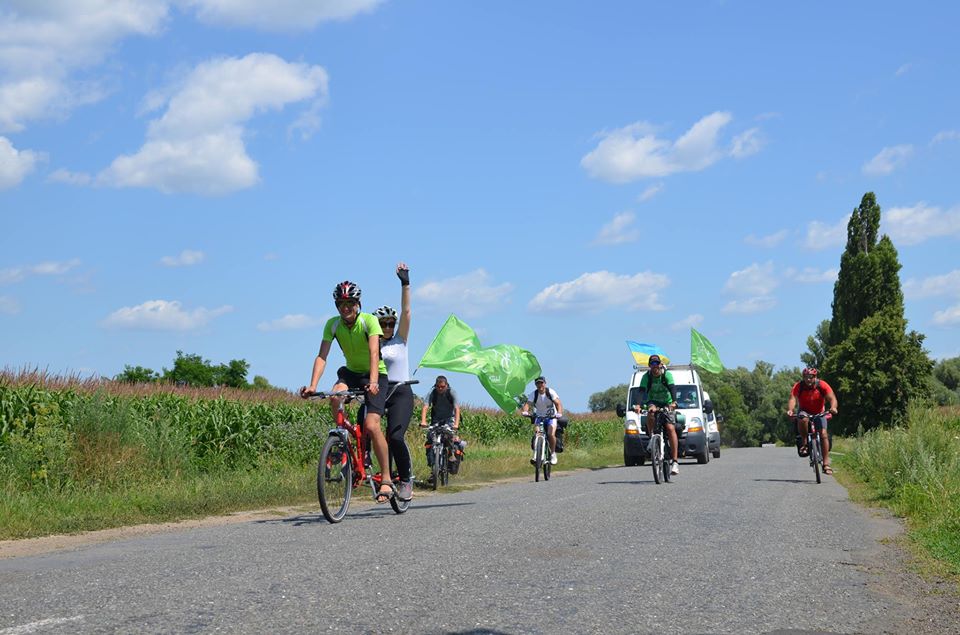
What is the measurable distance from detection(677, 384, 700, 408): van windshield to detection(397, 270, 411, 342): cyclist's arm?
18054 millimetres

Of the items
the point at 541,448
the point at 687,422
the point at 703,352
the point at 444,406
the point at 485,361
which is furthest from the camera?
the point at 703,352

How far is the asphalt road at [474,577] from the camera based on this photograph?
5238mm

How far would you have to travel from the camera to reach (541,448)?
62.3ft

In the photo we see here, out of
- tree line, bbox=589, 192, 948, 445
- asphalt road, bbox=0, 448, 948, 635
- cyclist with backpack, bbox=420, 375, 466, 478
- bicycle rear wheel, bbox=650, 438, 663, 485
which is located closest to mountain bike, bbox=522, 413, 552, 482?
cyclist with backpack, bbox=420, 375, 466, 478

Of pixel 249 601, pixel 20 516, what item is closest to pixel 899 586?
pixel 249 601

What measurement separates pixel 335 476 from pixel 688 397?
19.1 m

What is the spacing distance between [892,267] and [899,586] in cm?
7427

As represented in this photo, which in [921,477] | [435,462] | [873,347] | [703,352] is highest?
[873,347]

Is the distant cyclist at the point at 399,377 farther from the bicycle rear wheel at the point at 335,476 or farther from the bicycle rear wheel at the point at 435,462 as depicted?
the bicycle rear wheel at the point at 435,462

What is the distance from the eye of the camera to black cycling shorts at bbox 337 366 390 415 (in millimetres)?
10141

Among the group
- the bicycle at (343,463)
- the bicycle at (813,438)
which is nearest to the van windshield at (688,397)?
the bicycle at (813,438)

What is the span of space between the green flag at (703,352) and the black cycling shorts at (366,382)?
30557 mm

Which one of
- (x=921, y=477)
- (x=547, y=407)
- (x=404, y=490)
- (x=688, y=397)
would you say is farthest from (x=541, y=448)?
(x=688, y=397)

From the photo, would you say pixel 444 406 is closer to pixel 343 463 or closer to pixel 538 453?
pixel 538 453
